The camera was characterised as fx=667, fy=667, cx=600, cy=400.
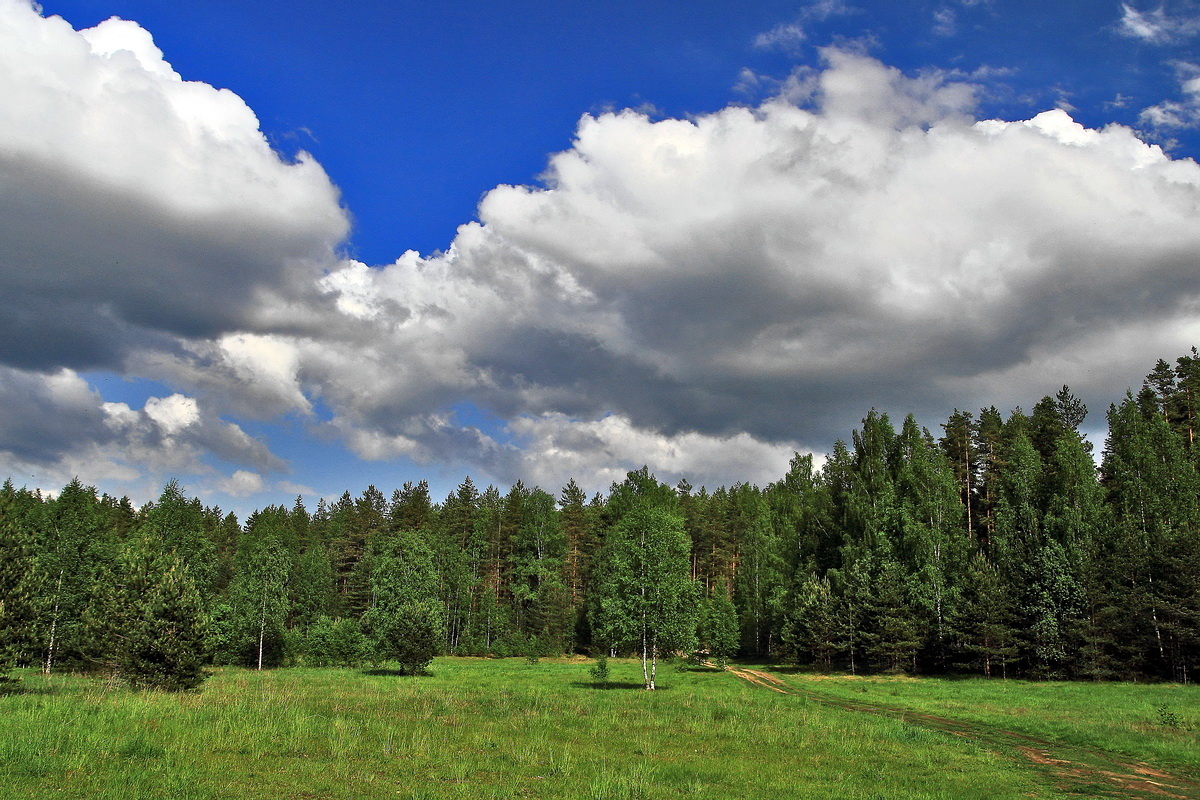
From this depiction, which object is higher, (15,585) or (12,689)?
(15,585)

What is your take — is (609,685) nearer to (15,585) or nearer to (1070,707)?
(1070,707)

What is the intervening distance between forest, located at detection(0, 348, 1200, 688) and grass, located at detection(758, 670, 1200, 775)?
23.8ft

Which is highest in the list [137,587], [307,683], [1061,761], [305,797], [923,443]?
[923,443]

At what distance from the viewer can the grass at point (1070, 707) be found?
81.0 feet

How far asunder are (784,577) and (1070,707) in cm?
5209

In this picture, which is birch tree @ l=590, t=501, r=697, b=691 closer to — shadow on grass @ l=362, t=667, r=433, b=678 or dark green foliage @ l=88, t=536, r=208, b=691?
shadow on grass @ l=362, t=667, r=433, b=678

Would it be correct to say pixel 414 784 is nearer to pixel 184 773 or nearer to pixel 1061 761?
pixel 184 773

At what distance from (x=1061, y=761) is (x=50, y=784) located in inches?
1124

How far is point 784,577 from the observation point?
8856cm

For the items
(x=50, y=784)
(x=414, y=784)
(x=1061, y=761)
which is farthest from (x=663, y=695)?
(x=50, y=784)

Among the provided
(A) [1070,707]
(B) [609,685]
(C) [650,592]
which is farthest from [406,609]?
(A) [1070,707]

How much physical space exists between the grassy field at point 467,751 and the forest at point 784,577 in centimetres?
1259

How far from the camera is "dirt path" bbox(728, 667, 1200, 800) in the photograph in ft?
59.0

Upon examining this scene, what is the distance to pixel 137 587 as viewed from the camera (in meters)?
36.3
